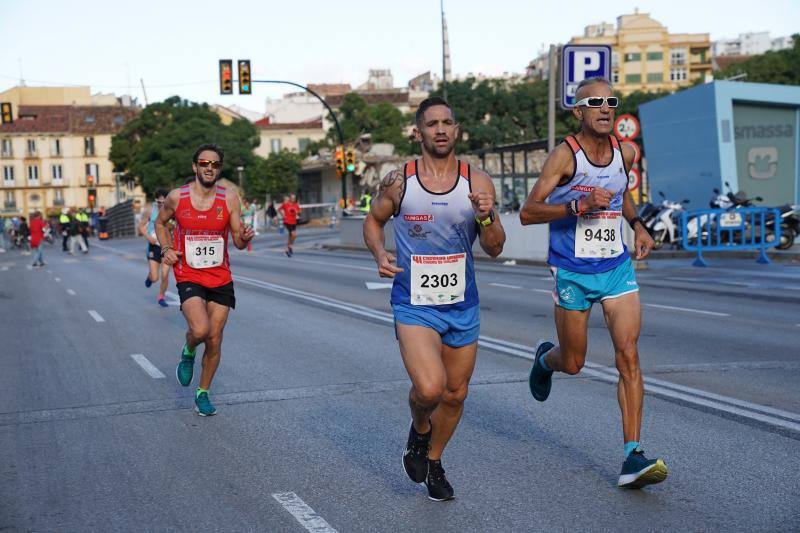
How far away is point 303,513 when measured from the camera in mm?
5105

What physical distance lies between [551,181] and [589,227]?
0.32 m

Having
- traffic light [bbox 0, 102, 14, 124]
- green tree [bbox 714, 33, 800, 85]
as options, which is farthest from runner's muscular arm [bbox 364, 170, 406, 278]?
green tree [bbox 714, 33, 800, 85]

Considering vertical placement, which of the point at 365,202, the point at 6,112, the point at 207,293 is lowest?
the point at 365,202

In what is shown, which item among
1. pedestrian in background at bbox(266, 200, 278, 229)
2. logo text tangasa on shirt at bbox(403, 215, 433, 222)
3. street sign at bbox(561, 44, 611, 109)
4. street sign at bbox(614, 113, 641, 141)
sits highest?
street sign at bbox(561, 44, 611, 109)

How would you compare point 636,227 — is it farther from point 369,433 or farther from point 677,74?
point 677,74

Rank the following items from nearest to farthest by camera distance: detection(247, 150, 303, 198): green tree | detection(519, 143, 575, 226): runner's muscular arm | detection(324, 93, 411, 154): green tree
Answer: detection(519, 143, 575, 226): runner's muscular arm → detection(247, 150, 303, 198): green tree → detection(324, 93, 411, 154): green tree

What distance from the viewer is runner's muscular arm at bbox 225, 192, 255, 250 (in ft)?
26.2

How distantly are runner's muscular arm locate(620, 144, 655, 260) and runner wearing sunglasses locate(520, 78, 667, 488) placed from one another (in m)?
0.02

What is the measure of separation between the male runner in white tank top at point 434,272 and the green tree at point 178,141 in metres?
78.2

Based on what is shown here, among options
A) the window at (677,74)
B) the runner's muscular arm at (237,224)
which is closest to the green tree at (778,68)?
the window at (677,74)

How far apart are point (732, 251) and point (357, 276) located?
27.0 ft

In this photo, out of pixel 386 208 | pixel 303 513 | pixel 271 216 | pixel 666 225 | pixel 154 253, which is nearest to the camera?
pixel 303 513

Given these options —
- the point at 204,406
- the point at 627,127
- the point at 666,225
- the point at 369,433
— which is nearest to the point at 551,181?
the point at 369,433

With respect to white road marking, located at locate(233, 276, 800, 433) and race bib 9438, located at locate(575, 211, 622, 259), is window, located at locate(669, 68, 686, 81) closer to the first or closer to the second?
white road marking, located at locate(233, 276, 800, 433)
